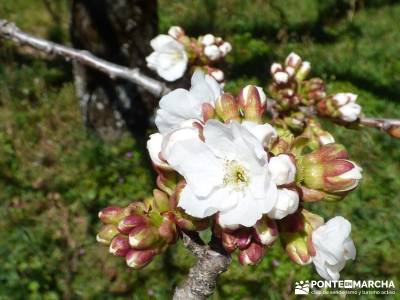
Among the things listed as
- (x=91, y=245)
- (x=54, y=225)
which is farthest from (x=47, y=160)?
(x=91, y=245)

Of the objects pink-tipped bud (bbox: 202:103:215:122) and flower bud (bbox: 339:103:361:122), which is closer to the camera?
pink-tipped bud (bbox: 202:103:215:122)

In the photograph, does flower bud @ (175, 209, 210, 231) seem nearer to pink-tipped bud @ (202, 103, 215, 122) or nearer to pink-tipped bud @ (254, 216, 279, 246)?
pink-tipped bud @ (254, 216, 279, 246)

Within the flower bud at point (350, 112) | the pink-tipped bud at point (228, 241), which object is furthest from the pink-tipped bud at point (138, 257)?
the flower bud at point (350, 112)

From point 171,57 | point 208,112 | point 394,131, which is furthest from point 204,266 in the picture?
point 171,57

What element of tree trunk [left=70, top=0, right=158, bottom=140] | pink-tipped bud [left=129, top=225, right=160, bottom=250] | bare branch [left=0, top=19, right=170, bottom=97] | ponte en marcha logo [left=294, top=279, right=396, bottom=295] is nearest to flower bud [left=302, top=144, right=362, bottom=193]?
pink-tipped bud [left=129, top=225, right=160, bottom=250]

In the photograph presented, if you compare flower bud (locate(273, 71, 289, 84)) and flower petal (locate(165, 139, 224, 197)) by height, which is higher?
flower petal (locate(165, 139, 224, 197))

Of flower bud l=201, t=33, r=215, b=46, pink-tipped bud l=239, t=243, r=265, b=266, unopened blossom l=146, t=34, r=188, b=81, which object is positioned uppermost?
pink-tipped bud l=239, t=243, r=265, b=266

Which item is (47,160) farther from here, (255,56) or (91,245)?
(255,56)
